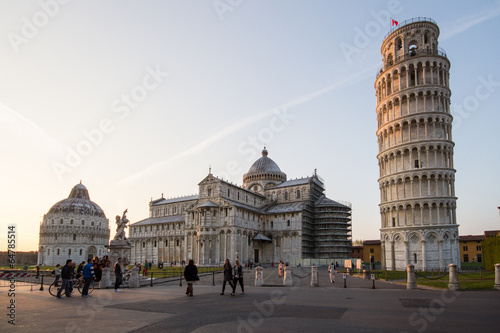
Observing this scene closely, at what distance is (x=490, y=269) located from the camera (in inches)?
1623

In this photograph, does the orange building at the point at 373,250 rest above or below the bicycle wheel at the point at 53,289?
below

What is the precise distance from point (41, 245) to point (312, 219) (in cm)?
9206

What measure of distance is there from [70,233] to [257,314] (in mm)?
120706

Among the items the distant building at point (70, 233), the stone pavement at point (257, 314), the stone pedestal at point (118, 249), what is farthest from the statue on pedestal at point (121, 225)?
the distant building at point (70, 233)

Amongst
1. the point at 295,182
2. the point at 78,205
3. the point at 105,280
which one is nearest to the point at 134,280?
the point at 105,280

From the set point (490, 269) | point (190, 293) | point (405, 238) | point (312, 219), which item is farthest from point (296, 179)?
point (190, 293)

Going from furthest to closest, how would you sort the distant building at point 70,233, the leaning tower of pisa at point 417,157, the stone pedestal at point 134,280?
the distant building at point 70,233 < the leaning tower of pisa at point 417,157 < the stone pedestal at point 134,280

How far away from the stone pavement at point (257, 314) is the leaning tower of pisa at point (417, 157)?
33.0 meters

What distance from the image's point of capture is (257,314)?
12.8 metres

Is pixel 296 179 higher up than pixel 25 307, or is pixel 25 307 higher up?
pixel 296 179

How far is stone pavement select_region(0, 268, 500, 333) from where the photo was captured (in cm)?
1051

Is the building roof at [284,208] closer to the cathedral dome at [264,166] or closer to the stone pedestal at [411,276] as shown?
the cathedral dome at [264,166]

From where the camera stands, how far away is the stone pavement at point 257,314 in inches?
414

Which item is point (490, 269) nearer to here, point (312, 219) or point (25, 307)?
point (312, 219)
